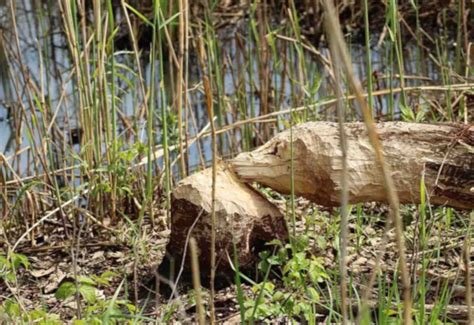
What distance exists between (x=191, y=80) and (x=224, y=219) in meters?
3.22

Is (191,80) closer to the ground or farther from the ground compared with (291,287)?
farther from the ground

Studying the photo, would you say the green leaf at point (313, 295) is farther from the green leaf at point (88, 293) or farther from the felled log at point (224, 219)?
the green leaf at point (88, 293)

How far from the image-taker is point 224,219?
2.23 metres

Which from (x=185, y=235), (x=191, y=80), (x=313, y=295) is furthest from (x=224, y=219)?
(x=191, y=80)

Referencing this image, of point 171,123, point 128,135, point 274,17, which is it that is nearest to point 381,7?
point 274,17

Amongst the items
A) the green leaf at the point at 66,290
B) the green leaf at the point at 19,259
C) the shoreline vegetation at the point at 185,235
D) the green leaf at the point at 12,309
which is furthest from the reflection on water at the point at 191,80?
the green leaf at the point at 12,309

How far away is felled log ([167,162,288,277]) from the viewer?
224 centimetres

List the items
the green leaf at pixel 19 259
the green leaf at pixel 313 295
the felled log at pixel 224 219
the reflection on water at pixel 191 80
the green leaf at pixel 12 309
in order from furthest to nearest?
1. the reflection on water at pixel 191 80
2. the felled log at pixel 224 219
3. the green leaf at pixel 19 259
4. the green leaf at pixel 313 295
5. the green leaf at pixel 12 309

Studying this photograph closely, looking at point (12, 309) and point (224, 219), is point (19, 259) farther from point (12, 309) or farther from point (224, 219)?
point (224, 219)

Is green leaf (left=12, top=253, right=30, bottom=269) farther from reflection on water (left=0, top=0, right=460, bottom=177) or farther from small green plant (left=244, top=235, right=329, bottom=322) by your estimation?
reflection on water (left=0, top=0, right=460, bottom=177)

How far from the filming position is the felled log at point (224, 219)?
2.24 meters

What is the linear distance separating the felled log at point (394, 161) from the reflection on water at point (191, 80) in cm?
57

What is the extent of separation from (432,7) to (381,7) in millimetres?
352

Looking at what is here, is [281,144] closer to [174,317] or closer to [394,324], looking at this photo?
[174,317]
